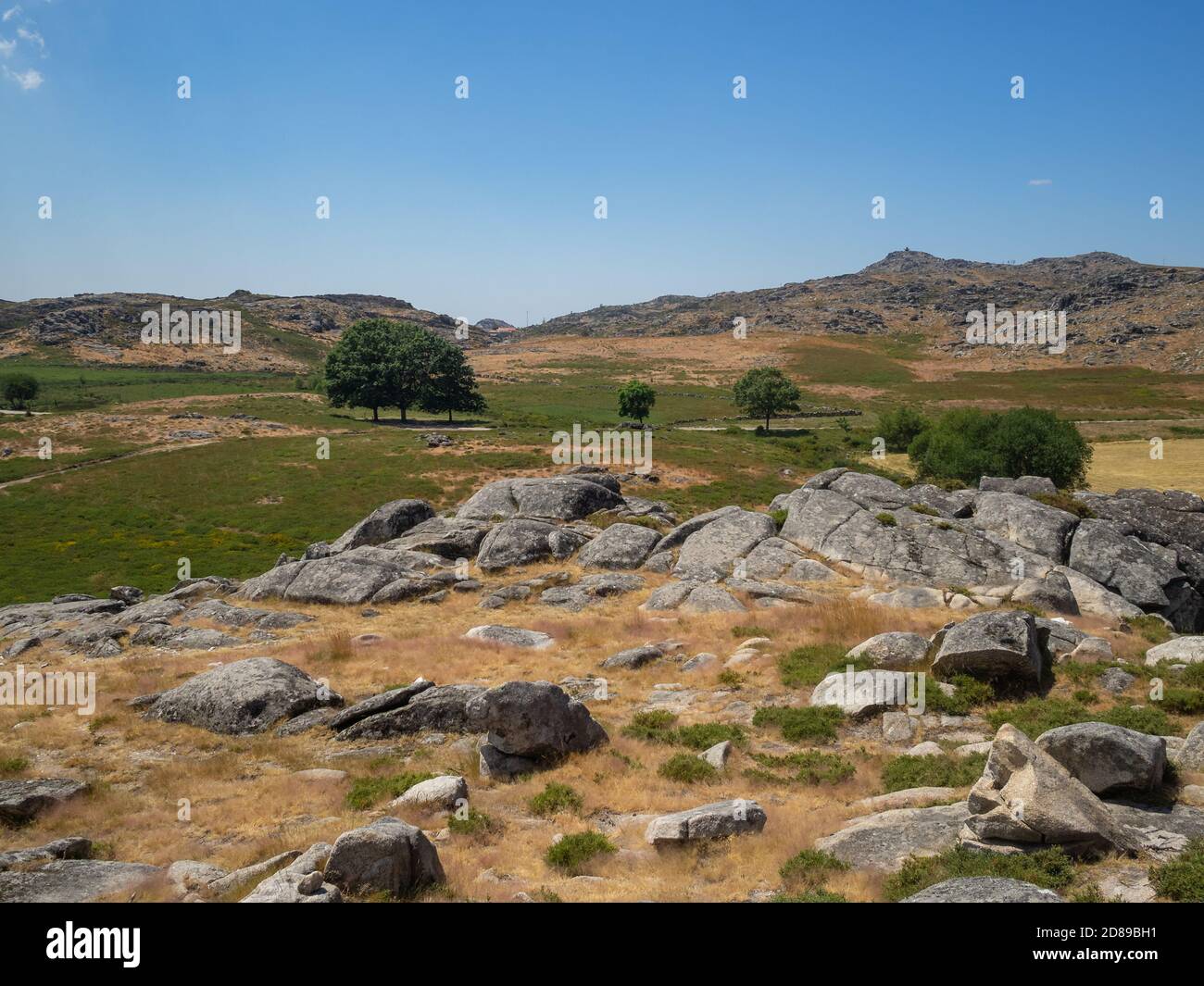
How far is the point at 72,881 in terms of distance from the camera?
12688 mm

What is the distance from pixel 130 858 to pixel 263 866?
→ 3266mm

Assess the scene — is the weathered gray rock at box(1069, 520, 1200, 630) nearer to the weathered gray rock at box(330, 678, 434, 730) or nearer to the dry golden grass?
the dry golden grass

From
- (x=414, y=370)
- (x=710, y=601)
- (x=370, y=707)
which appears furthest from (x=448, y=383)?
(x=370, y=707)

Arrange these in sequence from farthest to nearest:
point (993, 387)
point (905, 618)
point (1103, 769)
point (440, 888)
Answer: point (993, 387)
point (905, 618)
point (1103, 769)
point (440, 888)

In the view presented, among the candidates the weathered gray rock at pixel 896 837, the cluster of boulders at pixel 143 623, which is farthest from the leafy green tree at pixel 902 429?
the weathered gray rock at pixel 896 837

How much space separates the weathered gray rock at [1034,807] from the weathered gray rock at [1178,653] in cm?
1278

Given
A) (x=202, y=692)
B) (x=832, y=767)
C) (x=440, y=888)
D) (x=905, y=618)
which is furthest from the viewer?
(x=905, y=618)

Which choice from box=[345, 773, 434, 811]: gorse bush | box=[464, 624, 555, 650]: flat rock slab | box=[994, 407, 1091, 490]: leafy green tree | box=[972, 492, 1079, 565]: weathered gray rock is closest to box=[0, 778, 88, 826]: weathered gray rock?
box=[345, 773, 434, 811]: gorse bush

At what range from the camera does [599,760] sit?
19078 millimetres

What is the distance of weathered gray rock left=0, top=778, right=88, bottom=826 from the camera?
1577cm

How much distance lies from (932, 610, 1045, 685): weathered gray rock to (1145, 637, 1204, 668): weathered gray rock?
401cm

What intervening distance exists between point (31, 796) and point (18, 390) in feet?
423

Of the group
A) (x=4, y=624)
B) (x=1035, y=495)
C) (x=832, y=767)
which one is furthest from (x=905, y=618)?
(x=4, y=624)

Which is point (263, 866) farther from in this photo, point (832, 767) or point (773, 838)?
point (832, 767)
